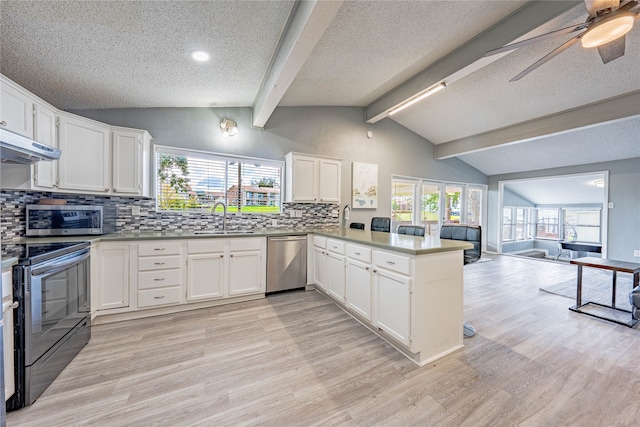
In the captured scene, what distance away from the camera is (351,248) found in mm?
2682

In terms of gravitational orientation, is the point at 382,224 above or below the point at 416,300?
above

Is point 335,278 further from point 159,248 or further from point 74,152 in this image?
point 74,152

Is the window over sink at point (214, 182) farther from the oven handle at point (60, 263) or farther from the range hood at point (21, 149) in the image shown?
the range hood at point (21, 149)

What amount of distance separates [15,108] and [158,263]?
5.61ft

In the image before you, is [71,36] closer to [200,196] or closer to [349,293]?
[200,196]

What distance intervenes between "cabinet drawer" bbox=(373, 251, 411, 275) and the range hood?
8.65 ft

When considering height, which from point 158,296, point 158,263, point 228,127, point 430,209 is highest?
point 228,127

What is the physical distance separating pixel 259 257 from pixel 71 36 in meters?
2.59

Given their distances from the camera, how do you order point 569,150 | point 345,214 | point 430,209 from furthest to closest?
point 430,209
point 569,150
point 345,214

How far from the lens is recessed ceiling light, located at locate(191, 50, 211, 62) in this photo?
228cm

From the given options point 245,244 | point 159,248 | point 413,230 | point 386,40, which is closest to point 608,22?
point 386,40

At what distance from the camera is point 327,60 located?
3.02 m

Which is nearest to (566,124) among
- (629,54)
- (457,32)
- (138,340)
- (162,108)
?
(629,54)

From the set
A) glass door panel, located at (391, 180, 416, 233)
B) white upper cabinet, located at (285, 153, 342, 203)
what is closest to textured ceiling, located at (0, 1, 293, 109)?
white upper cabinet, located at (285, 153, 342, 203)
